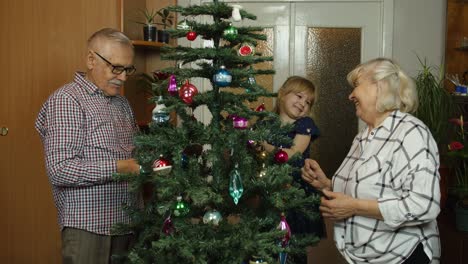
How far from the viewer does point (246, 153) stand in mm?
1557

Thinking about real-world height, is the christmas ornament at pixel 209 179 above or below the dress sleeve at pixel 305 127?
below

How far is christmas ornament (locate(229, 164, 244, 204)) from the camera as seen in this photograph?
147cm

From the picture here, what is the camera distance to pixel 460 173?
2801mm

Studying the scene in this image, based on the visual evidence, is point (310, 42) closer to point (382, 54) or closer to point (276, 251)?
point (382, 54)

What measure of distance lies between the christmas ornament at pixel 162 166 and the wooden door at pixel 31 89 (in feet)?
6.16

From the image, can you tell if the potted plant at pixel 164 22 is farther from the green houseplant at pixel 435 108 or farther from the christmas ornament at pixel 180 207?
the christmas ornament at pixel 180 207

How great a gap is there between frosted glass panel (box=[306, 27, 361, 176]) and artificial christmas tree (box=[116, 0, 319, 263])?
8.30ft

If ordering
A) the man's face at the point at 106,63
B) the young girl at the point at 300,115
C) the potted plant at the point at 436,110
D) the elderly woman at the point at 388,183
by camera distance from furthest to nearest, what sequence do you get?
1. the potted plant at the point at 436,110
2. the young girl at the point at 300,115
3. the man's face at the point at 106,63
4. the elderly woman at the point at 388,183

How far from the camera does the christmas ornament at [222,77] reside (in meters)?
1.51

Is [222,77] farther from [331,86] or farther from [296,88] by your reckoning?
[331,86]

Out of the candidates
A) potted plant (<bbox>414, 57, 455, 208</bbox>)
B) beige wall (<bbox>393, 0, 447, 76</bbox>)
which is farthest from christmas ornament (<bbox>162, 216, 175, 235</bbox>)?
beige wall (<bbox>393, 0, 447, 76</bbox>)

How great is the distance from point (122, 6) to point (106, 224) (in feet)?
5.61

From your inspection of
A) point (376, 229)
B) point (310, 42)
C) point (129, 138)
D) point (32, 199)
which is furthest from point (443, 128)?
point (32, 199)

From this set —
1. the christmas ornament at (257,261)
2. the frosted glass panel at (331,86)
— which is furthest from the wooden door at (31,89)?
the christmas ornament at (257,261)
